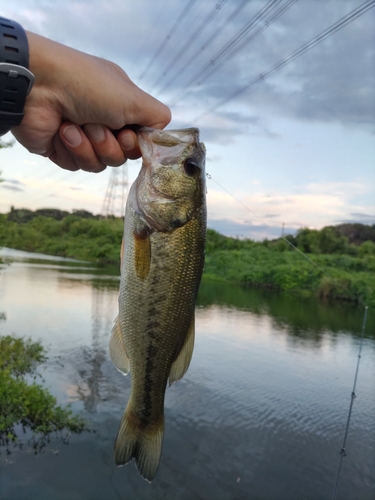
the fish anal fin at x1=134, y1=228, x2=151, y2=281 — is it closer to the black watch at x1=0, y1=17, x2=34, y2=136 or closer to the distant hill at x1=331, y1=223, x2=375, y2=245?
the black watch at x1=0, y1=17, x2=34, y2=136

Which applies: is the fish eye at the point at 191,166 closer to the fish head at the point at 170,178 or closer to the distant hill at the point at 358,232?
the fish head at the point at 170,178

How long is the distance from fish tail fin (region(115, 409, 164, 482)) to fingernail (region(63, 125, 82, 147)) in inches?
51.9

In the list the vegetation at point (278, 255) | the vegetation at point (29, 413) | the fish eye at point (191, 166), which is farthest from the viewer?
the vegetation at point (278, 255)

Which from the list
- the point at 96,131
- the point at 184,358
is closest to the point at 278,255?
the point at 184,358

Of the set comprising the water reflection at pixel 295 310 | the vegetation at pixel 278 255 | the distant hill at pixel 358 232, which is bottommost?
the water reflection at pixel 295 310

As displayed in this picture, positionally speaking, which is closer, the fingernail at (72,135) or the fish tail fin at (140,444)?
the fingernail at (72,135)

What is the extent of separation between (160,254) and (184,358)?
555mm

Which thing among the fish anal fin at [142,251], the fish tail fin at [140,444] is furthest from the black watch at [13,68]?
the fish tail fin at [140,444]

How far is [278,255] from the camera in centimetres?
4212

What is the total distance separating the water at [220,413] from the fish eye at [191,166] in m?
7.57

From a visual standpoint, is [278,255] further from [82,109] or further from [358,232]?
[82,109]

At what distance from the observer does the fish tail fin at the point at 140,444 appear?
214 cm

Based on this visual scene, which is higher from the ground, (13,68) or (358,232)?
(358,232)

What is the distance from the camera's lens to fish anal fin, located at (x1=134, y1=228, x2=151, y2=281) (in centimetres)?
204
